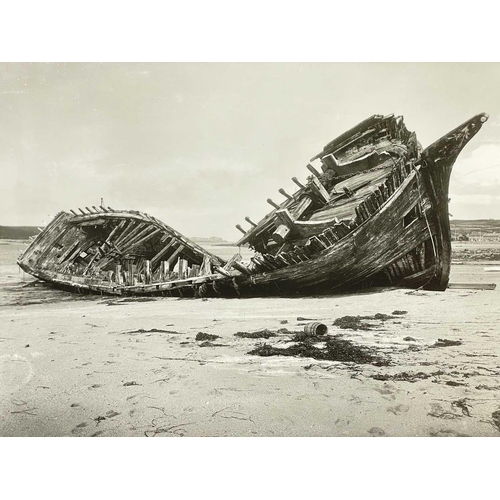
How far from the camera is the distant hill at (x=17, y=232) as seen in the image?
4609mm

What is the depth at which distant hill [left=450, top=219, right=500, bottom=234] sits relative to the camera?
4145 mm

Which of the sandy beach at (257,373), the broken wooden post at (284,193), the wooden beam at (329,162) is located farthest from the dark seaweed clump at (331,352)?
the wooden beam at (329,162)

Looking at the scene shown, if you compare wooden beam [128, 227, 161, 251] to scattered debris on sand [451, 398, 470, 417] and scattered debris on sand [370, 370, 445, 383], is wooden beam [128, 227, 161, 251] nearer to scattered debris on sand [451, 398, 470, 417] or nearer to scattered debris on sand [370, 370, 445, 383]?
scattered debris on sand [370, 370, 445, 383]

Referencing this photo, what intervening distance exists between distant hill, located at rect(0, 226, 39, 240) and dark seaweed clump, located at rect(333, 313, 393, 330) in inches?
145

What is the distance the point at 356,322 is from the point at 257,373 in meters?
1.12

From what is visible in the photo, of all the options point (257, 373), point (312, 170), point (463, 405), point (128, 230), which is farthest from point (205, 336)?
point (128, 230)

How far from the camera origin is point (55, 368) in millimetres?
3979

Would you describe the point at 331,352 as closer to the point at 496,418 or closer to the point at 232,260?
the point at 496,418

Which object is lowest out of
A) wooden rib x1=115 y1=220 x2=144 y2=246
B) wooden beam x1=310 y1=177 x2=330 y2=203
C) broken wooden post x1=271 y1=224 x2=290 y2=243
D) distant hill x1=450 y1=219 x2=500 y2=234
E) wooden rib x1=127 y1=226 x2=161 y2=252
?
distant hill x1=450 y1=219 x2=500 y2=234

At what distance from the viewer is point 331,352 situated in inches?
151

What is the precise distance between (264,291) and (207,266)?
3.97 feet

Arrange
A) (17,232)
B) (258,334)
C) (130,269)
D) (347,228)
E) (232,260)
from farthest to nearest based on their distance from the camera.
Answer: (130,269) → (232,260) → (17,232) → (347,228) → (258,334)

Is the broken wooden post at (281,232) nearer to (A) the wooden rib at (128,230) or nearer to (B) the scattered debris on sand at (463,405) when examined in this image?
(A) the wooden rib at (128,230)

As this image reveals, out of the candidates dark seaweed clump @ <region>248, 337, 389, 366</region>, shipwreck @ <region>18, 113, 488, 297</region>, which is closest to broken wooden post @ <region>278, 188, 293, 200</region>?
shipwreck @ <region>18, 113, 488, 297</region>
